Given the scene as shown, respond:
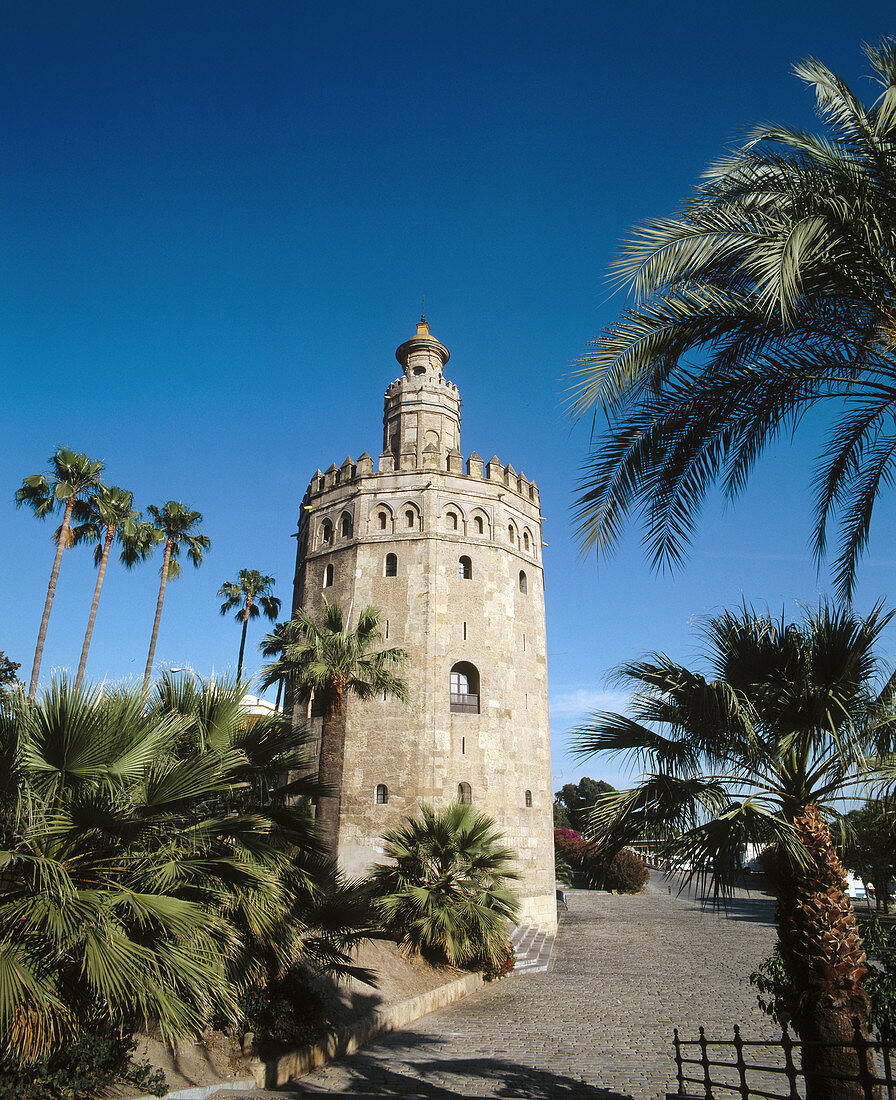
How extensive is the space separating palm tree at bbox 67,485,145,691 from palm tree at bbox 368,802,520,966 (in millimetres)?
13622

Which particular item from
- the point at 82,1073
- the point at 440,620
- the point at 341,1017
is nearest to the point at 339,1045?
the point at 341,1017

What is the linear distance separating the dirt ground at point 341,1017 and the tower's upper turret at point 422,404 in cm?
1697

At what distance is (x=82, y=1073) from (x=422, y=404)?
2392 centimetres

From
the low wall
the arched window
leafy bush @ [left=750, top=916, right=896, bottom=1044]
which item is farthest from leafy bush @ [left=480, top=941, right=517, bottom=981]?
leafy bush @ [left=750, top=916, right=896, bottom=1044]

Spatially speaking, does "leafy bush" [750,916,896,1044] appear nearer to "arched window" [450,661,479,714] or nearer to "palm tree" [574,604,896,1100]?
"palm tree" [574,604,896,1100]

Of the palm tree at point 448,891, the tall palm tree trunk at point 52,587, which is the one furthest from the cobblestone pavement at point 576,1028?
the tall palm tree trunk at point 52,587

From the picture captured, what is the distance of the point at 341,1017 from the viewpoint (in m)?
11.1

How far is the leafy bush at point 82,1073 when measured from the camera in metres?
6.18

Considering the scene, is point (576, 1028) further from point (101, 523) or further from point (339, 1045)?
point (101, 523)

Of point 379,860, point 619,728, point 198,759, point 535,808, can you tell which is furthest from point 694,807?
point 535,808

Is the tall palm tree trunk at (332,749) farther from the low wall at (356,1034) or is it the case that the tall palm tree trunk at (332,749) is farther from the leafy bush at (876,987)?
the leafy bush at (876,987)

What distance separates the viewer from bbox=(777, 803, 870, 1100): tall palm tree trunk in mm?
5961

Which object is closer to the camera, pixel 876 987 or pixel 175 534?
pixel 876 987

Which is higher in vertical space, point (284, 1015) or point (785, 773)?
point (785, 773)
